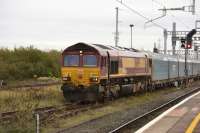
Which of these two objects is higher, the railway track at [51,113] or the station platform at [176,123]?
the railway track at [51,113]

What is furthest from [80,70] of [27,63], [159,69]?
[27,63]

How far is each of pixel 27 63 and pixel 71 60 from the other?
30218mm

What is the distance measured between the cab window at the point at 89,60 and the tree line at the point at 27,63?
84.2 ft

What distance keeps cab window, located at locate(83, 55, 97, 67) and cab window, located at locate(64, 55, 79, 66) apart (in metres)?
0.44

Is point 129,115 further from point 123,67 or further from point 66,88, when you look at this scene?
point 123,67

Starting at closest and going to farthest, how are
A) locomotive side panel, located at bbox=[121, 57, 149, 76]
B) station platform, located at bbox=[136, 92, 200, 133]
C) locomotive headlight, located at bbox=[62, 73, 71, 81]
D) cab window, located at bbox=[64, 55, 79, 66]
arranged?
station platform, located at bbox=[136, 92, 200, 133], locomotive headlight, located at bbox=[62, 73, 71, 81], cab window, located at bbox=[64, 55, 79, 66], locomotive side panel, located at bbox=[121, 57, 149, 76]

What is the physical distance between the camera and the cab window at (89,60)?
26.6 metres

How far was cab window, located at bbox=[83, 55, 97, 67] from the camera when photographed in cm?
2664

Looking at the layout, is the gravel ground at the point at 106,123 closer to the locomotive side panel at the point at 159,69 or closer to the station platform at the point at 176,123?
the station platform at the point at 176,123

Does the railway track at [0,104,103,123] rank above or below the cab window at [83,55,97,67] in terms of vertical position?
below

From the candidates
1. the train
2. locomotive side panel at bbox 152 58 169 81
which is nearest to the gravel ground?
the train

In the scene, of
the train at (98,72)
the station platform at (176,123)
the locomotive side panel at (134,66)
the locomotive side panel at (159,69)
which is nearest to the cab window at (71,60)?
the train at (98,72)

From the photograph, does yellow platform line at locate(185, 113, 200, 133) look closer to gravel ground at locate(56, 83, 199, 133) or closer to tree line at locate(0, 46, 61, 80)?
gravel ground at locate(56, 83, 199, 133)

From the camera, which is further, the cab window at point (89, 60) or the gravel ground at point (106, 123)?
the cab window at point (89, 60)
